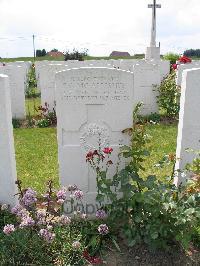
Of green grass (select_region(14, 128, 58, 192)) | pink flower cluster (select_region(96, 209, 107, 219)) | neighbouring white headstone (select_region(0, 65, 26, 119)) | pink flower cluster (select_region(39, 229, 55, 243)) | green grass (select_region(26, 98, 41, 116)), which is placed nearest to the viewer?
pink flower cluster (select_region(39, 229, 55, 243))

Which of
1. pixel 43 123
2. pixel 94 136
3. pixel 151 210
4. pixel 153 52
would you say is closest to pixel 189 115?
pixel 94 136

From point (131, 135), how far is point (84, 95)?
25.9 inches

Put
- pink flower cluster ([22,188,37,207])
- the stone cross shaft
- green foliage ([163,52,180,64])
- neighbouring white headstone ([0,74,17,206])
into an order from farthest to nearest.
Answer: green foliage ([163,52,180,64]), the stone cross shaft, neighbouring white headstone ([0,74,17,206]), pink flower cluster ([22,188,37,207])

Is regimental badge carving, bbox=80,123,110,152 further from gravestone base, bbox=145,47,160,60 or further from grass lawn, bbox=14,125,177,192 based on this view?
gravestone base, bbox=145,47,160,60

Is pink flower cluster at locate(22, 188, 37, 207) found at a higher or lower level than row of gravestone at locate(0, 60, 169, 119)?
lower

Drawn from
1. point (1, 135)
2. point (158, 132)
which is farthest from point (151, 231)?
point (158, 132)

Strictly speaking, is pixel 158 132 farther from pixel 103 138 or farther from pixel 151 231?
pixel 151 231

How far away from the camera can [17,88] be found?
32.0 feet

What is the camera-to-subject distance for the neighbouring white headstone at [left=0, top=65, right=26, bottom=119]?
31.4 ft

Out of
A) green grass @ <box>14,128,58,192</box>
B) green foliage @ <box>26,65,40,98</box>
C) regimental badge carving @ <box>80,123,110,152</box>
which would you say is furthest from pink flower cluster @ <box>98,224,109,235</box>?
green foliage @ <box>26,65,40,98</box>

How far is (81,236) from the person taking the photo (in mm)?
3793

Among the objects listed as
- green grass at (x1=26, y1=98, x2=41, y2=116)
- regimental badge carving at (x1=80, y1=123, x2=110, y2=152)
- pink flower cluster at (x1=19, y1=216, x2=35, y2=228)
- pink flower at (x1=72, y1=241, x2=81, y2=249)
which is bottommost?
green grass at (x1=26, y1=98, x2=41, y2=116)

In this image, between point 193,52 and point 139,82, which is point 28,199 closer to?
point 139,82

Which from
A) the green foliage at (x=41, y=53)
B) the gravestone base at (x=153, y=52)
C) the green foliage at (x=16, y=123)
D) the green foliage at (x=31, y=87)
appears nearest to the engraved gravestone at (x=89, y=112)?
the green foliage at (x=16, y=123)
